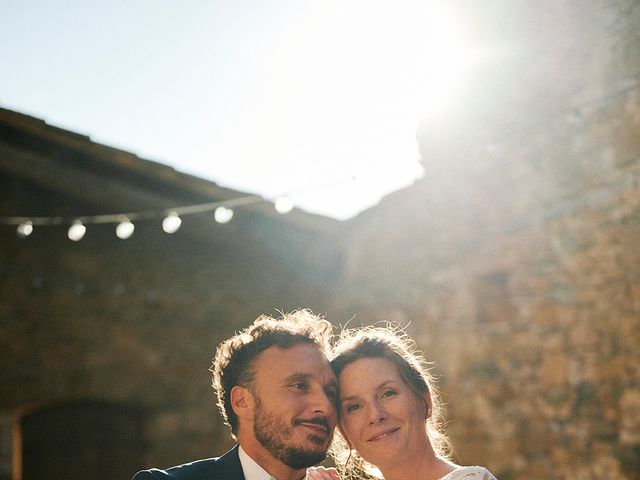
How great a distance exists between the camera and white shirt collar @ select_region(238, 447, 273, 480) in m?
2.37

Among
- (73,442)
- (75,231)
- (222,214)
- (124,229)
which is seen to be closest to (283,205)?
(222,214)

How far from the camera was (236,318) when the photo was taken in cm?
670

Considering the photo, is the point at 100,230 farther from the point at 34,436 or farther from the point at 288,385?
the point at 288,385

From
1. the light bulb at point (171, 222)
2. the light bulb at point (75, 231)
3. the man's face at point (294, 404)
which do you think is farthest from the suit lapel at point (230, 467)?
the light bulb at point (75, 231)

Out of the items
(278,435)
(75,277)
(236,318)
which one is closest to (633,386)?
(278,435)

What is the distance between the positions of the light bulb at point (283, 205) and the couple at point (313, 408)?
9.00ft

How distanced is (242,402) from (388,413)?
0.65m

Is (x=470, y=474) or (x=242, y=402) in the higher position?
(x=242, y=402)

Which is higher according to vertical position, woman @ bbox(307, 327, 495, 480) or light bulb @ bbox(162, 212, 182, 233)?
light bulb @ bbox(162, 212, 182, 233)

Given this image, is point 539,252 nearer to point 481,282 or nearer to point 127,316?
point 481,282

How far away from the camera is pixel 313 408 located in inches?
94.3

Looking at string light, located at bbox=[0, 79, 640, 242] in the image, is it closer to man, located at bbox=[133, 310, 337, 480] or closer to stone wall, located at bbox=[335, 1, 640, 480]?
stone wall, located at bbox=[335, 1, 640, 480]

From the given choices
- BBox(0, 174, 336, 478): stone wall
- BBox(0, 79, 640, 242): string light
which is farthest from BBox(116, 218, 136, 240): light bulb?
BBox(0, 174, 336, 478): stone wall

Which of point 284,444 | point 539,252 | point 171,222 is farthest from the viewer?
point 171,222
